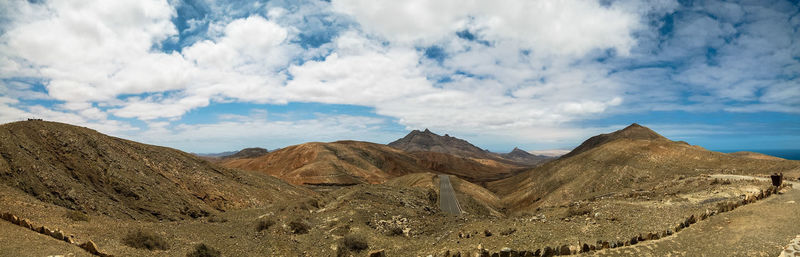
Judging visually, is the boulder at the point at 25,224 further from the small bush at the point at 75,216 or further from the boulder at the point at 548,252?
the boulder at the point at 548,252

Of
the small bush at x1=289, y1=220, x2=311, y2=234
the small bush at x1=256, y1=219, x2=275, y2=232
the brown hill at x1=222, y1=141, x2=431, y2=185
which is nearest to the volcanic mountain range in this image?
the small bush at x1=256, y1=219, x2=275, y2=232

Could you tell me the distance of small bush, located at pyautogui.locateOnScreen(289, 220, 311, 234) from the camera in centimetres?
2432

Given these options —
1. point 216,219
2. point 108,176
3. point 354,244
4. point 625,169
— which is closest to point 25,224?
point 216,219

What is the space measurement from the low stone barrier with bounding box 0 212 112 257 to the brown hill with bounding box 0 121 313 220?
27.0ft

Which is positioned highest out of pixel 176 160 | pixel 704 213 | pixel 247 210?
pixel 176 160

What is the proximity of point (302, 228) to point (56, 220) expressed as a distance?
1381 centimetres

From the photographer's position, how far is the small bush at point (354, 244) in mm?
20547

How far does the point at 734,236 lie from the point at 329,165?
315 feet

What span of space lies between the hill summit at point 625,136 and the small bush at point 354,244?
11841 cm

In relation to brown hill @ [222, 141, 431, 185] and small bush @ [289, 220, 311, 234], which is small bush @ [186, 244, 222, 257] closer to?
small bush @ [289, 220, 311, 234]

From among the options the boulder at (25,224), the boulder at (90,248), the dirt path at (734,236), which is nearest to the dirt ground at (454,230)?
the dirt path at (734,236)

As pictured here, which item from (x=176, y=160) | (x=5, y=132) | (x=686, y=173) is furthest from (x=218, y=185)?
(x=686, y=173)

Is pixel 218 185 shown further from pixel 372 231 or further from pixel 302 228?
pixel 372 231

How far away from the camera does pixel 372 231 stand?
2361 centimetres
